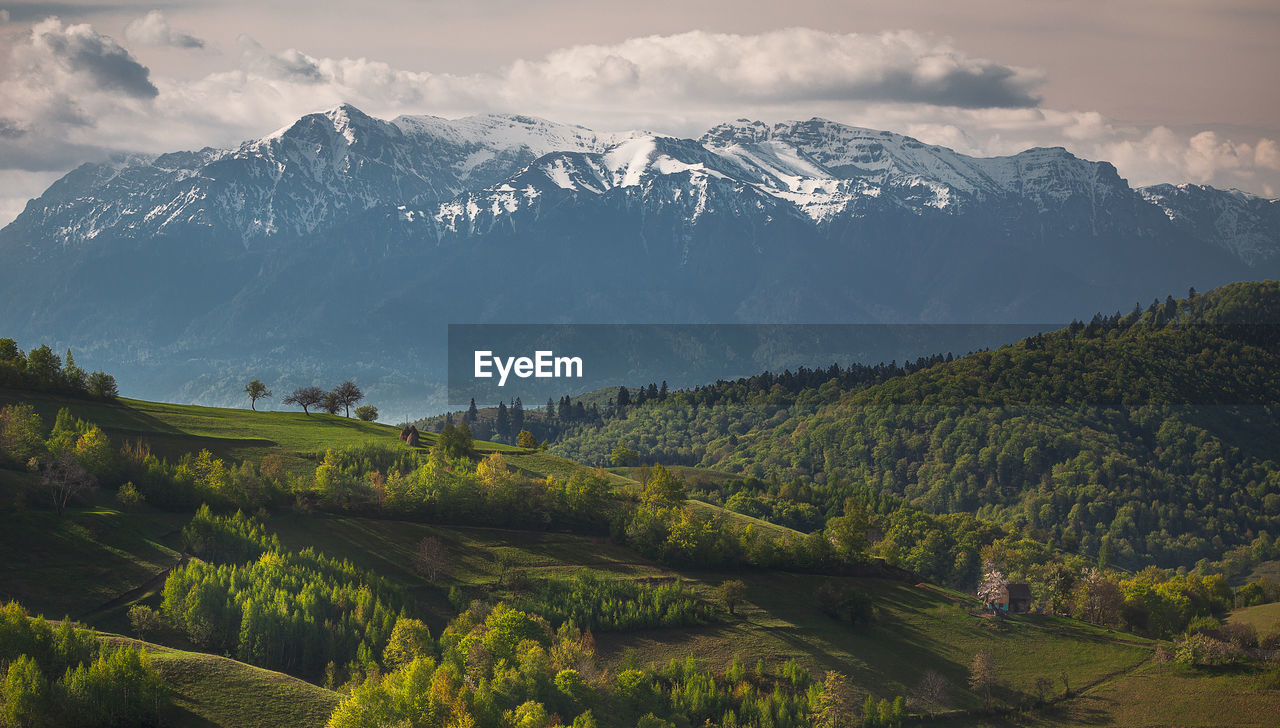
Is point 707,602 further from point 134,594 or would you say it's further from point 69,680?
point 69,680

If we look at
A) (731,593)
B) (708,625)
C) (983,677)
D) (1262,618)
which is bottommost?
(983,677)

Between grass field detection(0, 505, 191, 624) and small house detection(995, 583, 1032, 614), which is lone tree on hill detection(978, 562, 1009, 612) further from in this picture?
grass field detection(0, 505, 191, 624)

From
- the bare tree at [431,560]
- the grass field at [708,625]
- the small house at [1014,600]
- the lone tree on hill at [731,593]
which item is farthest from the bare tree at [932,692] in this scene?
the bare tree at [431,560]

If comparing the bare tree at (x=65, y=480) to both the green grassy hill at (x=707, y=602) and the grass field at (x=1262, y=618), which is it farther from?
the grass field at (x=1262, y=618)

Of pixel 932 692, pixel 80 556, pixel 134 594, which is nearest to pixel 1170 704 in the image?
pixel 932 692

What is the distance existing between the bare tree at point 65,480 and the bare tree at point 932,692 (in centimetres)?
10854

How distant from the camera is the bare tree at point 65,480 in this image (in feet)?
502

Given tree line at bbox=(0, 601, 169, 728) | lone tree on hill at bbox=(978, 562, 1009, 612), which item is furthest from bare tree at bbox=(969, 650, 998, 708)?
tree line at bbox=(0, 601, 169, 728)

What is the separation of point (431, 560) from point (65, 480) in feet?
156

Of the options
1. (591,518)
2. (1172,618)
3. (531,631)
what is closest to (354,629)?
(531,631)

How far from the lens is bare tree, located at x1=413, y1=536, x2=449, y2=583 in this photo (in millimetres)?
164750

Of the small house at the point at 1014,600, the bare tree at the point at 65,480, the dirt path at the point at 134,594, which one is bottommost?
the small house at the point at 1014,600

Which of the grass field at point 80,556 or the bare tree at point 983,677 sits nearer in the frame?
the grass field at point 80,556

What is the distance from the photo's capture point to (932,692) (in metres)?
151
